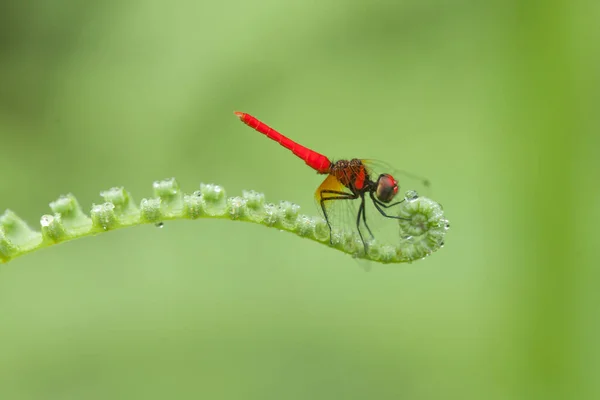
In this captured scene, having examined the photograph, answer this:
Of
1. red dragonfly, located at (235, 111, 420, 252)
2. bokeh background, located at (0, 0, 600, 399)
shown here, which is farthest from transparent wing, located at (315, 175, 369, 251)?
bokeh background, located at (0, 0, 600, 399)

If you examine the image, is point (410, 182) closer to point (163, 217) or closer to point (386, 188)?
point (386, 188)

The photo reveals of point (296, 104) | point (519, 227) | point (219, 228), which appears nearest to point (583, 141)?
point (519, 227)

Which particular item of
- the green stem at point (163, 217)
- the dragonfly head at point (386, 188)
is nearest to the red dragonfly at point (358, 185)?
the dragonfly head at point (386, 188)

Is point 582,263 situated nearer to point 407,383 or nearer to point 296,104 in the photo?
point 407,383

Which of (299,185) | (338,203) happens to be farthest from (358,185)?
(299,185)

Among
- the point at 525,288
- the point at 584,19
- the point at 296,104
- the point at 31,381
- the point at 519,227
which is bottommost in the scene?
the point at 31,381

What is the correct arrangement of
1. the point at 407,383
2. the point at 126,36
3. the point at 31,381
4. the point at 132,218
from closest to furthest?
the point at 132,218 < the point at 31,381 < the point at 407,383 < the point at 126,36
